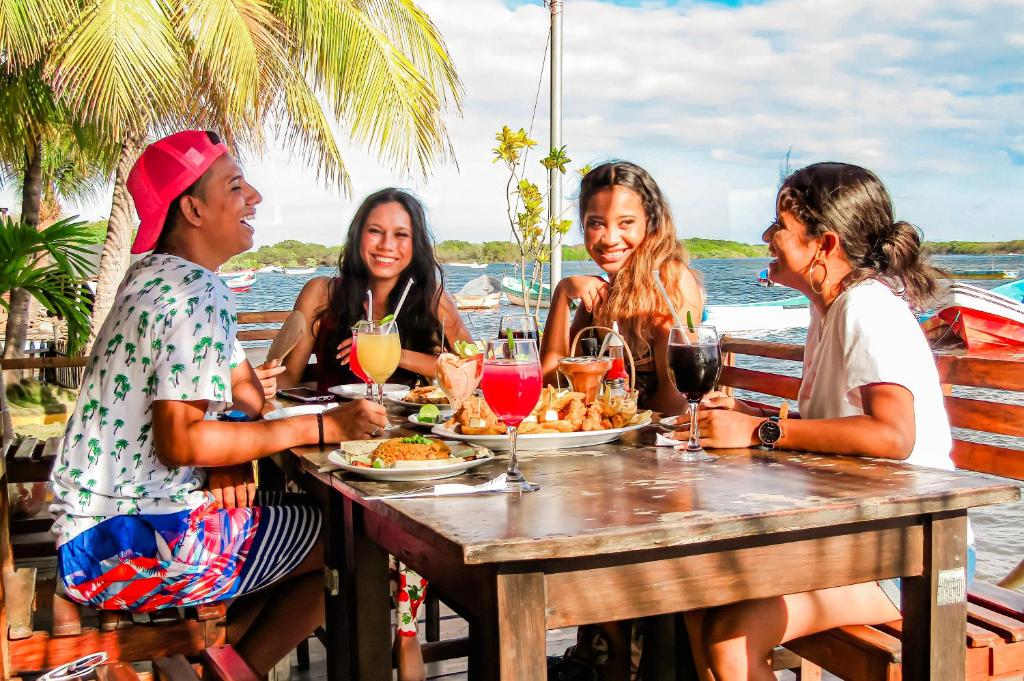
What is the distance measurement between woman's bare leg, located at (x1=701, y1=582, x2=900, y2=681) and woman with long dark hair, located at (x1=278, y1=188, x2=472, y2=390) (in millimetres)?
2002

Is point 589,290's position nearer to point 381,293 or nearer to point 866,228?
point 381,293

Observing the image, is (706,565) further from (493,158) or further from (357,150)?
(357,150)

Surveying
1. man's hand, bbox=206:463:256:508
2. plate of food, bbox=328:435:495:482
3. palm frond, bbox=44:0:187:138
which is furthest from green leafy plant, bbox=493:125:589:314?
palm frond, bbox=44:0:187:138

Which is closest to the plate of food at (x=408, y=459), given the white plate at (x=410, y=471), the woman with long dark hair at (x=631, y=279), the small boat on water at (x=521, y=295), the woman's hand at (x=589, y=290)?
the white plate at (x=410, y=471)

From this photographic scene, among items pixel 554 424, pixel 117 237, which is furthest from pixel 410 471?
pixel 117 237

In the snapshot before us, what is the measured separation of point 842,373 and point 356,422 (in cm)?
110

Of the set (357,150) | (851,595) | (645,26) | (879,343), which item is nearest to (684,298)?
(879,343)

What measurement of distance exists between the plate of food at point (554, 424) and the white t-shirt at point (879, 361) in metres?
0.45

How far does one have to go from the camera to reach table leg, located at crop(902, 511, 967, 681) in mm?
1600

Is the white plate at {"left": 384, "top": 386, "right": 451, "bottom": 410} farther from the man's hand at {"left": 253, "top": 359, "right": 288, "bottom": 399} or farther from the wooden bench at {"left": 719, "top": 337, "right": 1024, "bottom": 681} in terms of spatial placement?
the wooden bench at {"left": 719, "top": 337, "right": 1024, "bottom": 681}

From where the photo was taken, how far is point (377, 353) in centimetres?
247

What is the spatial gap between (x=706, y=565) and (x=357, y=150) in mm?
9895

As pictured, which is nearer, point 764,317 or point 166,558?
point 166,558

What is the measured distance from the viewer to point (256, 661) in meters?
2.36
